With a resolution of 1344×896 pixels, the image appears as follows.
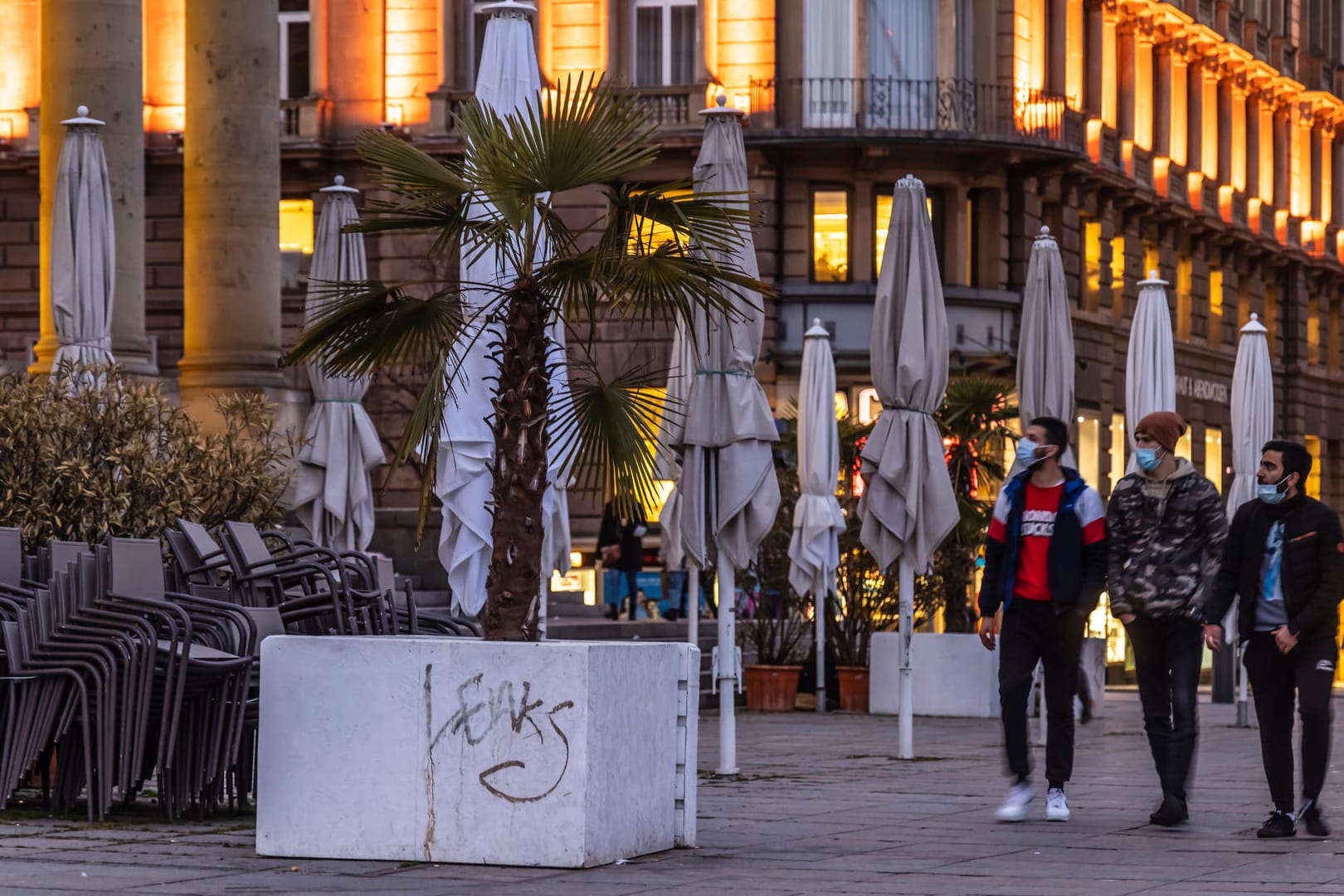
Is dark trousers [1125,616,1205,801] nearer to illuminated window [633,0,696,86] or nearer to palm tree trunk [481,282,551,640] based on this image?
palm tree trunk [481,282,551,640]

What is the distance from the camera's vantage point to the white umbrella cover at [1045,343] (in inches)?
817

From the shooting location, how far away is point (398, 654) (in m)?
9.84

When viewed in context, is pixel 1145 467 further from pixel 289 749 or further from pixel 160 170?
pixel 160 170

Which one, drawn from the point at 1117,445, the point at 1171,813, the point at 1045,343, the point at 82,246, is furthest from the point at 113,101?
the point at 1117,445

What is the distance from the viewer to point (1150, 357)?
74.8 ft

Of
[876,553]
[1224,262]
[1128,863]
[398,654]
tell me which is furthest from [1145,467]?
[1224,262]

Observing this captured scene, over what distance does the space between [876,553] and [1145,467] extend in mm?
5936

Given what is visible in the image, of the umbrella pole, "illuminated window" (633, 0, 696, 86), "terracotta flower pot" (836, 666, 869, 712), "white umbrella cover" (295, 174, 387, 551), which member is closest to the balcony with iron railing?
"illuminated window" (633, 0, 696, 86)

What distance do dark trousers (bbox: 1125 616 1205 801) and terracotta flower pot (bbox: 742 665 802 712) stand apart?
12.1 metres

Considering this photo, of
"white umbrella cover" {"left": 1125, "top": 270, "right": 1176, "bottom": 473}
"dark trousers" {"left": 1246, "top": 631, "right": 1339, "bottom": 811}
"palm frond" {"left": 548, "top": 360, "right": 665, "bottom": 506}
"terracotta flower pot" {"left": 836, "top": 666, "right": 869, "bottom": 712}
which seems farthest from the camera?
"terracotta flower pot" {"left": 836, "top": 666, "right": 869, "bottom": 712}

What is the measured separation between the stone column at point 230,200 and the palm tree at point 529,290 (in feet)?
59.4

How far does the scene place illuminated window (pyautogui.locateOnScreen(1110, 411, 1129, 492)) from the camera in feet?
154

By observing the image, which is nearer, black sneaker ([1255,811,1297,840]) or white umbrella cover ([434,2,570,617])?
black sneaker ([1255,811,1297,840])

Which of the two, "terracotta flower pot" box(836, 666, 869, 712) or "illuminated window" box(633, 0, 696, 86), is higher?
"illuminated window" box(633, 0, 696, 86)
